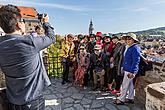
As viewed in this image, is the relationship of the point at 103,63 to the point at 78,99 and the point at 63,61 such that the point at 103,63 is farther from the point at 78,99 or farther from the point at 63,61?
the point at 63,61

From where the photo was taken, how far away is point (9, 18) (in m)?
1.97

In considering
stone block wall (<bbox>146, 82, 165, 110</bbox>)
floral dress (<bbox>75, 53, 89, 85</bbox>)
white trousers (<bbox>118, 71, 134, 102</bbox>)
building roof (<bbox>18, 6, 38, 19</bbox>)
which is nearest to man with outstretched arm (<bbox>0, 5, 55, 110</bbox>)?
stone block wall (<bbox>146, 82, 165, 110</bbox>)

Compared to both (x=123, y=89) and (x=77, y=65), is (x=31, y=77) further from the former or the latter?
(x=77, y=65)

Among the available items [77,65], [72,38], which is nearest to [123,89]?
[77,65]

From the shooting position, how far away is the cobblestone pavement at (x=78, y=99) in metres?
5.16

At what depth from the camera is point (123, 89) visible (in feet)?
17.0

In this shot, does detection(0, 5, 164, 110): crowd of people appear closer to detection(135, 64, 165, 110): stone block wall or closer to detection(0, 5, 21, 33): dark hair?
detection(0, 5, 21, 33): dark hair

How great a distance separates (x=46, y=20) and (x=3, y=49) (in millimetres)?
705

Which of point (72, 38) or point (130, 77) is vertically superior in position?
point (72, 38)

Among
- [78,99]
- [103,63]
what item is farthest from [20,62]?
[103,63]

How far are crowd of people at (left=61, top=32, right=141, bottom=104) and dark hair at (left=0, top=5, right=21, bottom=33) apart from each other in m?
3.43

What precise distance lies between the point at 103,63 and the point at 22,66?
174 inches

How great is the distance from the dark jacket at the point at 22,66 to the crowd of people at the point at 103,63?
3186 mm

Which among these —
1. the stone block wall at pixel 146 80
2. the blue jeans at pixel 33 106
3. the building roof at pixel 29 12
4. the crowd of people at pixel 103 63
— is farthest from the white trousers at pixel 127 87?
the building roof at pixel 29 12
